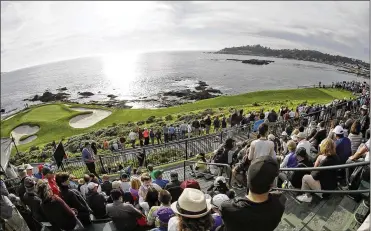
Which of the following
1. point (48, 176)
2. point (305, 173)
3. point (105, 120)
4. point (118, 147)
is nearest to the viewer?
point (305, 173)

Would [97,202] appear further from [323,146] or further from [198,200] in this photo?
[323,146]

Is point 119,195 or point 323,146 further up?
point 323,146

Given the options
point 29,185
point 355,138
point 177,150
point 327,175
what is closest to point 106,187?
point 29,185

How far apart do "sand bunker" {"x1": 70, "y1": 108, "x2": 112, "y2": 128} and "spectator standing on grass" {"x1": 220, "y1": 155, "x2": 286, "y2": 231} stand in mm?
38497

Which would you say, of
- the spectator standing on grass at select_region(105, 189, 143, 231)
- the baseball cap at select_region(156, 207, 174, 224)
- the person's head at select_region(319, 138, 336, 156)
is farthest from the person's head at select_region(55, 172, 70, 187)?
the person's head at select_region(319, 138, 336, 156)

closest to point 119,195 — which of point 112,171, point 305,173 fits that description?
point 305,173

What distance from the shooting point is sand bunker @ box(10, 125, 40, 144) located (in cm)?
3612

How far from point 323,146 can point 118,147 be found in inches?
642

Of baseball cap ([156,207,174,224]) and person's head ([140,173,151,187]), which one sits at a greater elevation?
baseball cap ([156,207,174,224])

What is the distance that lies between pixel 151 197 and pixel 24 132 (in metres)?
39.9

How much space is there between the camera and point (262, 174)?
2.70 metres

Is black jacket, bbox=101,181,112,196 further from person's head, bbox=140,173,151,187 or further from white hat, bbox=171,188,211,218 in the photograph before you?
white hat, bbox=171,188,211,218

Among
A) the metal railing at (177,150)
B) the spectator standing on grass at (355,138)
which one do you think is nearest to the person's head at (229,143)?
the spectator standing on grass at (355,138)

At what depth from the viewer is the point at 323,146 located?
218 inches
